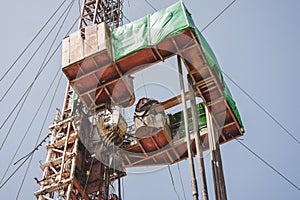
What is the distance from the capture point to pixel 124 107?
22375 mm

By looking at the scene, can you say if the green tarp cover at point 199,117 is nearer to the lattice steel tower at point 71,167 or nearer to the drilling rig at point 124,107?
the drilling rig at point 124,107

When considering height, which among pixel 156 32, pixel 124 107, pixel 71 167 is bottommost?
pixel 71 167

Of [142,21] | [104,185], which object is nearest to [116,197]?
[104,185]

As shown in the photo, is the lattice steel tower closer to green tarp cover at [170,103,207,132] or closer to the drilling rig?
the drilling rig

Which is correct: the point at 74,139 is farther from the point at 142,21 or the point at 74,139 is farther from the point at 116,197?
the point at 142,21

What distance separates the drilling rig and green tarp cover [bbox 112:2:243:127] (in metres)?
0.04

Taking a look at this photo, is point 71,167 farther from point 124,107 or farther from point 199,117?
point 199,117

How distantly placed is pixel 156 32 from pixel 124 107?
4080 mm

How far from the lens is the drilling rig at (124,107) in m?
19.6

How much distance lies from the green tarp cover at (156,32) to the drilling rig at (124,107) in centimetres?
4

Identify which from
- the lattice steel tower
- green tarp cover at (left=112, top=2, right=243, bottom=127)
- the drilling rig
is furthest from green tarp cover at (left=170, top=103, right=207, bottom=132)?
the lattice steel tower

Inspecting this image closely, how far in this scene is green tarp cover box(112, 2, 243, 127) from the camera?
1923cm

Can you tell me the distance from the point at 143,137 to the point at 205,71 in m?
3.92

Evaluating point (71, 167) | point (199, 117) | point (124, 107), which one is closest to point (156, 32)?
point (124, 107)
